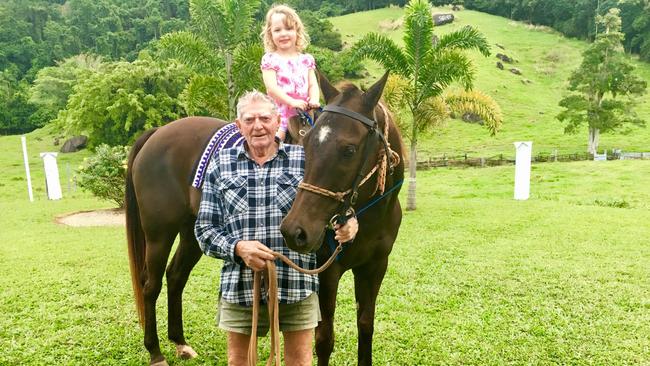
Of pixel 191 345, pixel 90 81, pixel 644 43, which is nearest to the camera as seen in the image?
pixel 191 345

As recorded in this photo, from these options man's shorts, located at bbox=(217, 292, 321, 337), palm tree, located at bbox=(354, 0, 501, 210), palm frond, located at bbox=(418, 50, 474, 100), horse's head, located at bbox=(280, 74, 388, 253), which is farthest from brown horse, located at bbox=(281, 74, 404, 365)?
palm tree, located at bbox=(354, 0, 501, 210)

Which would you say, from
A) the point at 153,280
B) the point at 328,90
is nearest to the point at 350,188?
the point at 328,90

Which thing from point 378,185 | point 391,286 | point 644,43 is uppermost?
point 644,43

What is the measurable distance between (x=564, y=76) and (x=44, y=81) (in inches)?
2088

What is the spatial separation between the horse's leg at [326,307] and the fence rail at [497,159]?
931 inches

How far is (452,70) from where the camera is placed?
11.2 metres

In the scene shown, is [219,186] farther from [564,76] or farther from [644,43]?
[644,43]

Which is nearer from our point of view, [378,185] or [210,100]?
[378,185]

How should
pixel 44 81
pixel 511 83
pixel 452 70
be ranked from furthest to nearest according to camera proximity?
pixel 511 83
pixel 44 81
pixel 452 70

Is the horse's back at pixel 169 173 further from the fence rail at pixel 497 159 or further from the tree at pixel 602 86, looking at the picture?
the tree at pixel 602 86

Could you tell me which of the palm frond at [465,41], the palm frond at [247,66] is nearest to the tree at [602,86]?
the palm frond at [465,41]

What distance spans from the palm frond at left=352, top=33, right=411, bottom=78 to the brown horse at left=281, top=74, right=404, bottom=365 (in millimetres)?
9550

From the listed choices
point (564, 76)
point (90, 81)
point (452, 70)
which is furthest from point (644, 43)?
point (90, 81)

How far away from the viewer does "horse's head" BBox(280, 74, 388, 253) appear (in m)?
2.03
